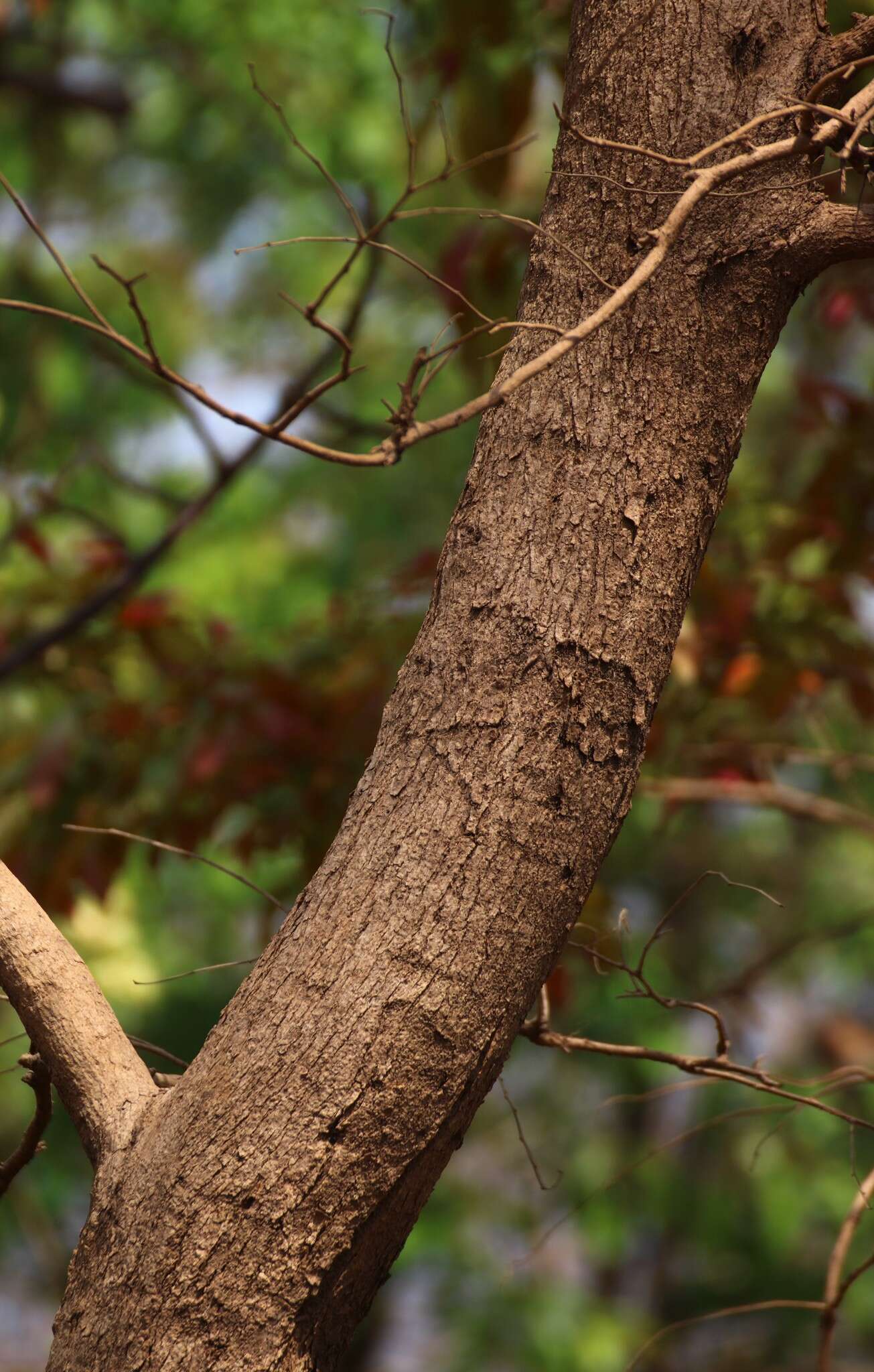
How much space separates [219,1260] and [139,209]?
6.24 meters

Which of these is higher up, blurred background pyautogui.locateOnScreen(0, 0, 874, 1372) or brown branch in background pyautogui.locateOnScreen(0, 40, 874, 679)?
blurred background pyautogui.locateOnScreen(0, 0, 874, 1372)

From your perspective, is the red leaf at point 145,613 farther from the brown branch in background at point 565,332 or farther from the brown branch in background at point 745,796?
the brown branch in background at point 565,332

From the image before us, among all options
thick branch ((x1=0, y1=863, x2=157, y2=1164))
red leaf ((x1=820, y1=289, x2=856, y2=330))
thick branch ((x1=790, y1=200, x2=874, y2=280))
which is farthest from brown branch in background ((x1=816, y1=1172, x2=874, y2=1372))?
red leaf ((x1=820, y1=289, x2=856, y2=330))

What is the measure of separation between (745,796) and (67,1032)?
1.62 metres

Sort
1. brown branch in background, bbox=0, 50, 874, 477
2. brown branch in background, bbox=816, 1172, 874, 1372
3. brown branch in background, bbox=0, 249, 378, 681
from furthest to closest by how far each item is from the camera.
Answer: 1. brown branch in background, bbox=0, 249, 378, 681
2. brown branch in background, bbox=816, 1172, 874, 1372
3. brown branch in background, bbox=0, 50, 874, 477

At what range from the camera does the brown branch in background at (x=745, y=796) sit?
2047 mm

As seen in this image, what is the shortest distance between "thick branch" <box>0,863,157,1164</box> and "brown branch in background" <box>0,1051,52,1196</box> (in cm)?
5

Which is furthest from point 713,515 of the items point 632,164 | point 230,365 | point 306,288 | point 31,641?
point 230,365

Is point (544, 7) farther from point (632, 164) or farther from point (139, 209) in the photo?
point (139, 209)

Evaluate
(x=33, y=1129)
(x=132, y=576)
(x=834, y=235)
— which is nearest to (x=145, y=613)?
(x=132, y=576)

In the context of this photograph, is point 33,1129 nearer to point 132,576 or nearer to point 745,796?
point 132,576

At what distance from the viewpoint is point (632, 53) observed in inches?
33.4

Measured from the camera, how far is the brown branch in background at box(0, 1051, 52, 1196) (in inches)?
33.9

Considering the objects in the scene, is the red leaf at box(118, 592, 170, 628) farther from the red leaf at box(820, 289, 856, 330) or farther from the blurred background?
the red leaf at box(820, 289, 856, 330)
